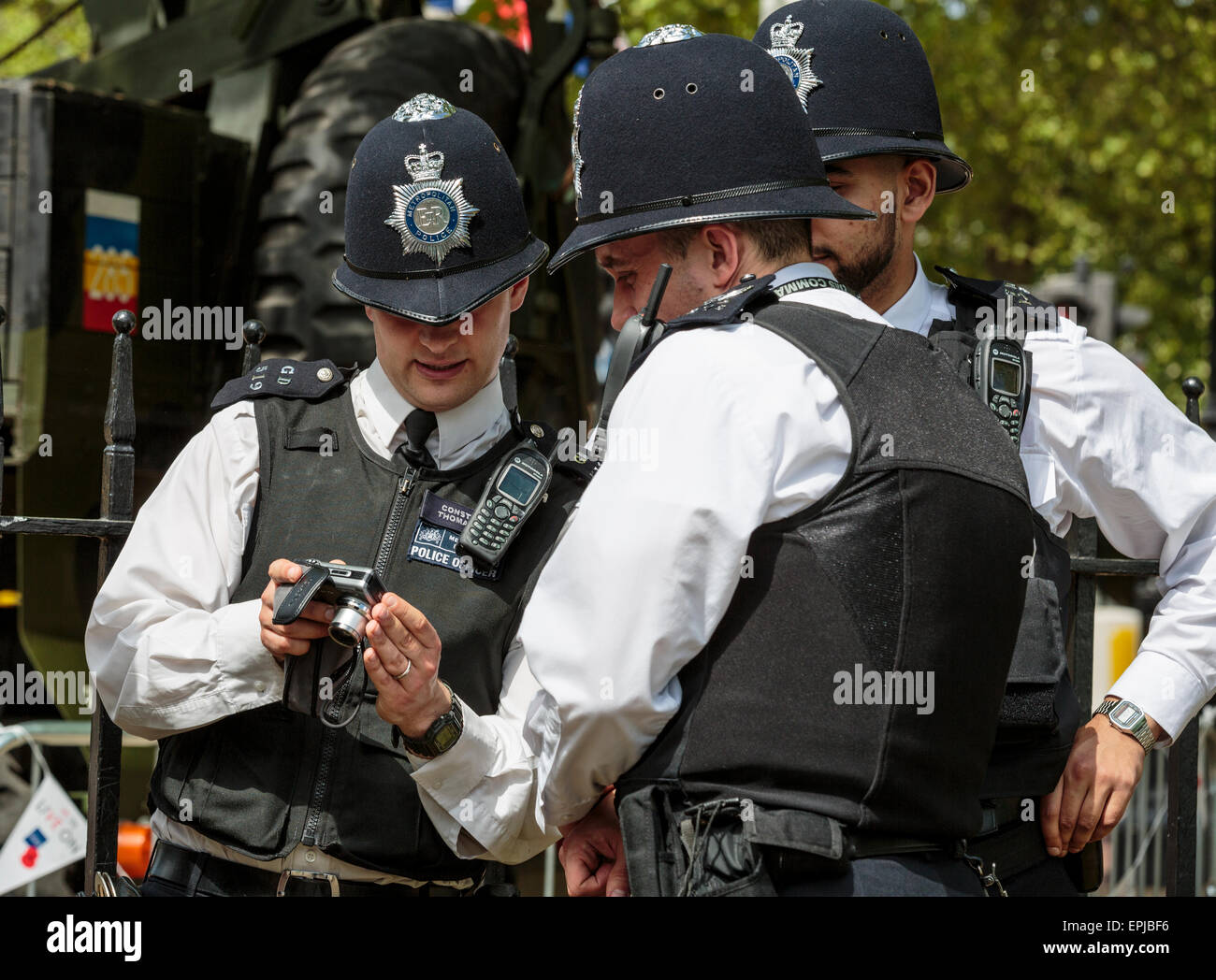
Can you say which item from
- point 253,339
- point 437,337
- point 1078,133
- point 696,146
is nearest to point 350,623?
point 437,337

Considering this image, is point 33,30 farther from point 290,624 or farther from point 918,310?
point 290,624

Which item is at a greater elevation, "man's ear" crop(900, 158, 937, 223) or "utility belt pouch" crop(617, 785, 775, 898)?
"man's ear" crop(900, 158, 937, 223)

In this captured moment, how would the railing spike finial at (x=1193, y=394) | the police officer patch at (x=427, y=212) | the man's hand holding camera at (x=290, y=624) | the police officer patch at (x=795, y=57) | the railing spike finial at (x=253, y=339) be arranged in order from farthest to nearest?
the railing spike finial at (x=1193, y=394) < the railing spike finial at (x=253, y=339) < the police officer patch at (x=795, y=57) < the police officer patch at (x=427, y=212) < the man's hand holding camera at (x=290, y=624)

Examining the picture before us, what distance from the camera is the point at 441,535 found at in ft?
8.10

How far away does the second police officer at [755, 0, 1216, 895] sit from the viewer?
2.32m

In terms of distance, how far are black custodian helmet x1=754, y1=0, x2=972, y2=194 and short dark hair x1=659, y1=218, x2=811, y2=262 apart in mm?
663

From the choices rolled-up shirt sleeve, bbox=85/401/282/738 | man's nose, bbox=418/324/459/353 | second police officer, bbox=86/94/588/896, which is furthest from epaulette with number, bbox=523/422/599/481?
rolled-up shirt sleeve, bbox=85/401/282/738

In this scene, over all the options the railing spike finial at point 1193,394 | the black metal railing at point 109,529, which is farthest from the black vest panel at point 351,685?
the railing spike finial at point 1193,394

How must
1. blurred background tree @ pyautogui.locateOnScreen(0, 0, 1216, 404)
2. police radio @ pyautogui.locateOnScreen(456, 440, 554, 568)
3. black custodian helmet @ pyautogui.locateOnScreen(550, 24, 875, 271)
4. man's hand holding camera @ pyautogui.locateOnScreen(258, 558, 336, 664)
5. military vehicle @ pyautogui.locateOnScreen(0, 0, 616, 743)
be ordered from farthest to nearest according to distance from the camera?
1. blurred background tree @ pyautogui.locateOnScreen(0, 0, 1216, 404)
2. military vehicle @ pyautogui.locateOnScreen(0, 0, 616, 743)
3. police radio @ pyautogui.locateOnScreen(456, 440, 554, 568)
4. man's hand holding camera @ pyautogui.locateOnScreen(258, 558, 336, 664)
5. black custodian helmet @ pyautogui.locateOnScreen(550, 24, 875, 271)

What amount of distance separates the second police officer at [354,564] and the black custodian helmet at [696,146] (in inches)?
18.9

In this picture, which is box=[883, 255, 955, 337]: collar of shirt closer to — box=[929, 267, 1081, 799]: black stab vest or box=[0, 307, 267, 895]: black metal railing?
box=[929, 267, 1081, 799]: black stab vest

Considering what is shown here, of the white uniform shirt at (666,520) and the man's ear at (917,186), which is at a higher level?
the man's ear at (917,186)

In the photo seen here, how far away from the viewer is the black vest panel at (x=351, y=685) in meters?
2.32

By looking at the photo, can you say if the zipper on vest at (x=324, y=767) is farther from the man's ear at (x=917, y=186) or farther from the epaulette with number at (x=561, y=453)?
the man's ear at (x=917, y=186)
